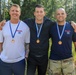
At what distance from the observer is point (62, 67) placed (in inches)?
239

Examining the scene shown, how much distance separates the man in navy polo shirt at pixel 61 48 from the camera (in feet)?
19.7

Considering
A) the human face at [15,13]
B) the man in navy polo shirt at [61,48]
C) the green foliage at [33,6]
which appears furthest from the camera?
the green foliage at [33,6]

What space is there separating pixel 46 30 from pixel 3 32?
3.26ft

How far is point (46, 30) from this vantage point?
6.20m

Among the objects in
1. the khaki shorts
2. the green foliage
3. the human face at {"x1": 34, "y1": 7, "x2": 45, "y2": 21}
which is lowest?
the green foliage

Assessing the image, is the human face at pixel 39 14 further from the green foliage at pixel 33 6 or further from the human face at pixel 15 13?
the green foliage at pixel 33 6

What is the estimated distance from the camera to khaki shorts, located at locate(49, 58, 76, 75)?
238 inches

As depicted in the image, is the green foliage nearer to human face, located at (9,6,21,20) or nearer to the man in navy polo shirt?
the man in navy polo shirt

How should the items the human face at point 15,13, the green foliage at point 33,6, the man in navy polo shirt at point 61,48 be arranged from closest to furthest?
the human face at point 15,13 → the man in navy polo shirt at point 61,48 → the green foliage at point 33,6

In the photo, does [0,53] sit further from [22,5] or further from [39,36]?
[22,5]

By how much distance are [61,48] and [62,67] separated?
428 mm

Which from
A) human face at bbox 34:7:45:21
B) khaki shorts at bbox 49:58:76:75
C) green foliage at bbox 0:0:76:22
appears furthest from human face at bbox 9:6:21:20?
green foliage at bbox 0:0:76:22

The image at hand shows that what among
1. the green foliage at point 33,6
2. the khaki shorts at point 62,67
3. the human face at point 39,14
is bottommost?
the green foliage at point 33,6

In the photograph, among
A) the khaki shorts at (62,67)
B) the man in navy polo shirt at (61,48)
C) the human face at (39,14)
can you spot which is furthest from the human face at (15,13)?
the khaki shorts at (62,67)
